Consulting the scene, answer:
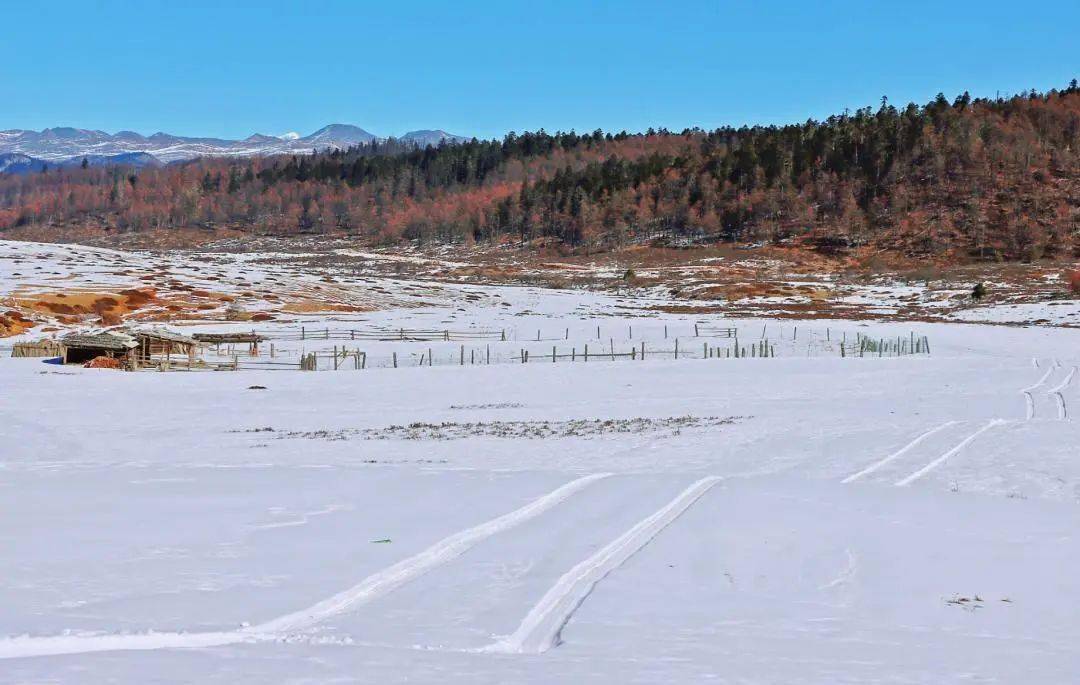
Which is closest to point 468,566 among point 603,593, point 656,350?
point 603,593

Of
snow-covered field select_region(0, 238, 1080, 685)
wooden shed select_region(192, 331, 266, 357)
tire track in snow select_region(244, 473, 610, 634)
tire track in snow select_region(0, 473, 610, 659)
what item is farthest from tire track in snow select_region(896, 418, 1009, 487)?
wooden shed select_region(192, 331, 266, 357)

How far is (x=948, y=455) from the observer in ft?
63.3

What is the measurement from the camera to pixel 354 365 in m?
47.8

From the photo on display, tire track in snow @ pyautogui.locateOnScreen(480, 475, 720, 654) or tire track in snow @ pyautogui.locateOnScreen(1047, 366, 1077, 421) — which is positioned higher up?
tire track in snow @ pyautogui.locateOnScreen(480, 475, 720, 654)

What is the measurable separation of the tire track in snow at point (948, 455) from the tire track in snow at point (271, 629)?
876 centimetres

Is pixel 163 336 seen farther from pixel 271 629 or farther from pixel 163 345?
pixel 271 629

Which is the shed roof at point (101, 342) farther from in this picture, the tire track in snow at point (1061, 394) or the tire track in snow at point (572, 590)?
the tire track in snow at point (1061, 394)

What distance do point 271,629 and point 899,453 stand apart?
15.5 m

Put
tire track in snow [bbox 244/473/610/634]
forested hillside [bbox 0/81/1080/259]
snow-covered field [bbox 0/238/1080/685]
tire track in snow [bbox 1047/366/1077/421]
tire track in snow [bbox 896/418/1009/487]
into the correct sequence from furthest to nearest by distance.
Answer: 1. forested hillside [bbox 0/81/1080/259]
2. tire track in snow [bbox 1047/366/1077/421]
3. tire track in snow [bbox 896/418/1009/487]
4. tire track in snow [bbox 244/473/610/634]
5. snow-covered field [bbox 0/238/1080/685]

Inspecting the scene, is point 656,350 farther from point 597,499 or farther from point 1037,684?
point 1037,684

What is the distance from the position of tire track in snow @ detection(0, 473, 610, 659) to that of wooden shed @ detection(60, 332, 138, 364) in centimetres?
3840

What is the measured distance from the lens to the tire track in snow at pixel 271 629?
7.12 meters

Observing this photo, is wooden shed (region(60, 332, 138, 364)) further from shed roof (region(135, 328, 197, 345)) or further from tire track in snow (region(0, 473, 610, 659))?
tire track in snow (region(0, 473, 610, 659))

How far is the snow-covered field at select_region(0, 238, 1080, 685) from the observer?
7.29 metres
